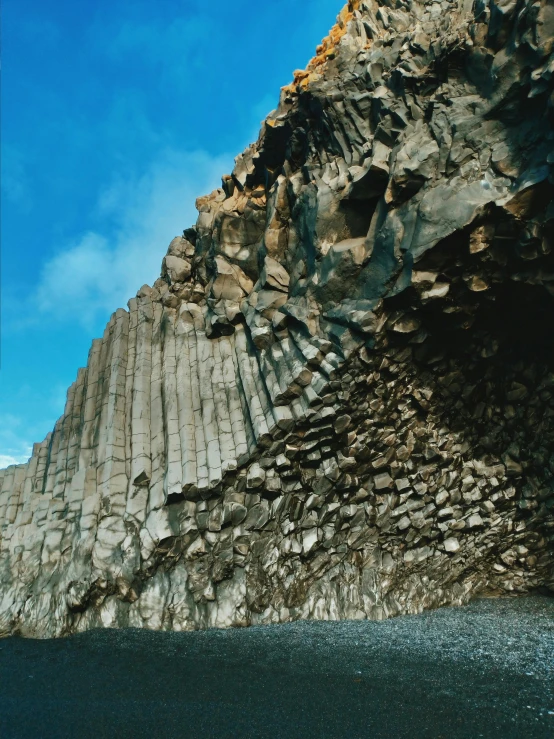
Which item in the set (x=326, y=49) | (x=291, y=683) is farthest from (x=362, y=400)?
(x=326, y=49)

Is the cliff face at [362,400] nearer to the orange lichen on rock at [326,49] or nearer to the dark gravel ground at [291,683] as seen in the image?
the orange lichen on rock at [326,49]

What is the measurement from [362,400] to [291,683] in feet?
14.9

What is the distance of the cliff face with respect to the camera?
8.39 m

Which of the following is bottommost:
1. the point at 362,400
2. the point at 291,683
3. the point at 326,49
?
the point at 291,683

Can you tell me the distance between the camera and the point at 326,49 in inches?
488

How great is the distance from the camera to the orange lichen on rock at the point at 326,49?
11773 mm

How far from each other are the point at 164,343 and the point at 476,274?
661cm

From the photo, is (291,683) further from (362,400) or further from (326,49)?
(326,49)

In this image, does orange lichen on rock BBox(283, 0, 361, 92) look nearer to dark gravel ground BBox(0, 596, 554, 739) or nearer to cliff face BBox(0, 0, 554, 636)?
cliff face BBox(0, 0, 554, 636)

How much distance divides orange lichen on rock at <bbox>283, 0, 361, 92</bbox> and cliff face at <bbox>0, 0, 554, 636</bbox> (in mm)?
440

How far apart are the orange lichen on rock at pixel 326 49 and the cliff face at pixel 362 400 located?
0.44 m

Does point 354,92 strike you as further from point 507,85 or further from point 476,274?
point 476,274

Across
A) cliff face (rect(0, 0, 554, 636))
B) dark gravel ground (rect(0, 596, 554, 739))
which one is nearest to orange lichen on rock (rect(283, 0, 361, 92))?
cliff face (rect(0, 0, 554, 636))

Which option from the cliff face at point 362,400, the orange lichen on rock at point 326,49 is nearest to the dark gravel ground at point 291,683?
the cliff face at point 362,400
